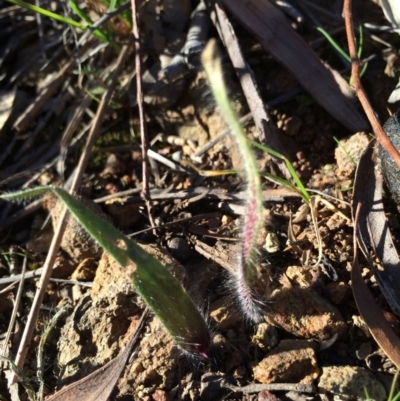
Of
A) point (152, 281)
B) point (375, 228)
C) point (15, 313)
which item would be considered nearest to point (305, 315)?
point (375, 228)

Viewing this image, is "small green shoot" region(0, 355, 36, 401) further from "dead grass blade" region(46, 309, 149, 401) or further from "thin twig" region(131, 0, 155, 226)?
"thin twig" region(131, 0, 155, 226)

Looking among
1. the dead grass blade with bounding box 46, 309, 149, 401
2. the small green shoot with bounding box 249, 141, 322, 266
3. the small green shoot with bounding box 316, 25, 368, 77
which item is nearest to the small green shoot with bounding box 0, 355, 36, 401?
the dead grass blade with bounding box 46, 309, 149, 401

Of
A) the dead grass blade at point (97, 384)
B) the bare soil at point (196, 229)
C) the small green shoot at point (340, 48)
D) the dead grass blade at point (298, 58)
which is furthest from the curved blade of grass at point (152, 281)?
the small green shoot at point (340, 48)

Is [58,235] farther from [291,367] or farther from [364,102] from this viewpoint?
[364,102]

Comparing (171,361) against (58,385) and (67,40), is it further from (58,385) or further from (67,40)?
(67,40)

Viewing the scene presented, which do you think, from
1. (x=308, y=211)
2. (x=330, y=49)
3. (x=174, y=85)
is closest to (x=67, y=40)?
(x=174, y=85)
